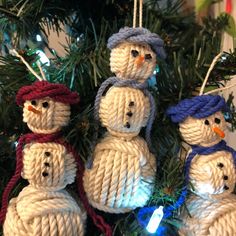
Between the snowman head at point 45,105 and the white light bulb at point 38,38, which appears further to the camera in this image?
the white light bulb at point 38,38

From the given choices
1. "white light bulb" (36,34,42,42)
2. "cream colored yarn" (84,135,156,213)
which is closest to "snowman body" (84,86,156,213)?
"cream colored yarn" (84,135,156,213)

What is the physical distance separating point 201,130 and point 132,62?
4.6 inches

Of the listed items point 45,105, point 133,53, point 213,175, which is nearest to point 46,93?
point 45,105

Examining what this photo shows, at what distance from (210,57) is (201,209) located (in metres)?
0.23

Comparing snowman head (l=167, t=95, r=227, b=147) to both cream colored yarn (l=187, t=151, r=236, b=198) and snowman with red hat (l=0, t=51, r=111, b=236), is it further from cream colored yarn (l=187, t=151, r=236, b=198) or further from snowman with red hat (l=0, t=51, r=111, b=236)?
snowman with red hat (l=0, t=51, r=111, b=236)

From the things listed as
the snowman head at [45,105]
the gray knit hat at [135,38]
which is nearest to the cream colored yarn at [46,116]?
the snowman head at [45,105]

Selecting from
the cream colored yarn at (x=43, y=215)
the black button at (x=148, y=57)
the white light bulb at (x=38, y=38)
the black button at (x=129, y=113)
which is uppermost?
the black button at (x=148, y=57)

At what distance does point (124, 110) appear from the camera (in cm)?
43

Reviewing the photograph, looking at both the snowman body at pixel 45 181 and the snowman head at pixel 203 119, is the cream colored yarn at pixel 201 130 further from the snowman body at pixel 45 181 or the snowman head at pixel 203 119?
the snowman body at pixel 45 181

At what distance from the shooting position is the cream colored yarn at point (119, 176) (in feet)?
1.41

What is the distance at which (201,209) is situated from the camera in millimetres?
454

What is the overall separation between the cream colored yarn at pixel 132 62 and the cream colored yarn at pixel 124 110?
0.02 m

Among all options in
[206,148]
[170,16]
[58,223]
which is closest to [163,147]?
[206,148]

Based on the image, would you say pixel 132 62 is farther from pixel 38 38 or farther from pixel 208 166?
pixel 38 38
